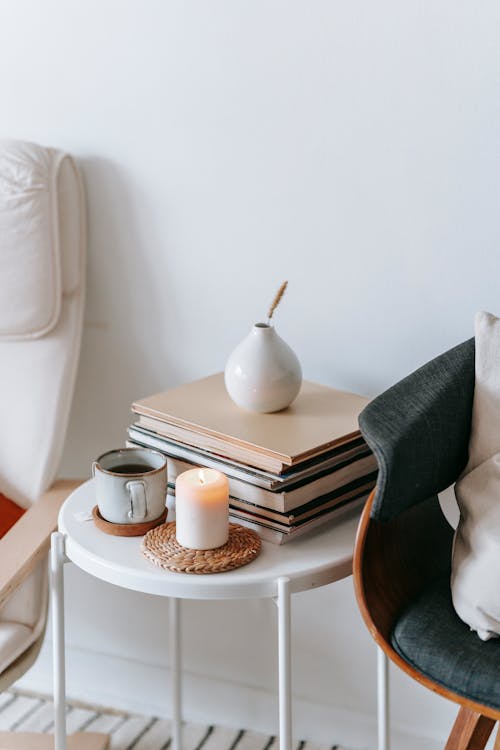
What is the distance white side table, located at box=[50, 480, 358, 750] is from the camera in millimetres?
1062

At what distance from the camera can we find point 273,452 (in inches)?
44.5

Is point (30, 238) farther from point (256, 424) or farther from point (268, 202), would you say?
point (256, 424)

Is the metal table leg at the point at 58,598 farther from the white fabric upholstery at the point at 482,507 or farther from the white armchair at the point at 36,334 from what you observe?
the white fabric upholstery at the point at 482,507

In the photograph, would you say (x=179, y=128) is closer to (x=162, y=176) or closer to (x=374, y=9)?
(x=162, y=176)

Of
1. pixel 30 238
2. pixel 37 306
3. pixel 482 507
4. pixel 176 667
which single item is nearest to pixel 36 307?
pixel 37 306

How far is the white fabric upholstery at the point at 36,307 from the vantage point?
1.43m

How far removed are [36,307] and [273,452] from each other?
52 cm

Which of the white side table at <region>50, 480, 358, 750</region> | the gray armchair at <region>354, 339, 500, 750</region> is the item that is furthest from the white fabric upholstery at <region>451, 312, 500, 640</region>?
the white side table at <region>50, 480, 358, 750</region>

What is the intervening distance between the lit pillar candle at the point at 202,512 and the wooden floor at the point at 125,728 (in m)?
0.69

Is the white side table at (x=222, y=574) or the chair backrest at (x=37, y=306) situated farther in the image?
the chair backrest at (x=37, y=306)

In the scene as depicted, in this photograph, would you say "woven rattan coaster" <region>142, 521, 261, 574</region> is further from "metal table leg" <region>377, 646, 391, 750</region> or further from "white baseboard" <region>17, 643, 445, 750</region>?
"white baseboard" <region>17, 643, 445, 750</region>

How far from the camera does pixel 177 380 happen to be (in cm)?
159

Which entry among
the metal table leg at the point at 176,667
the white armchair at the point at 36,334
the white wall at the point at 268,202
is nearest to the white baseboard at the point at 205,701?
the white wall at the point at 268,202

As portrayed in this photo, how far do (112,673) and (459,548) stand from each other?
3.11 feet
